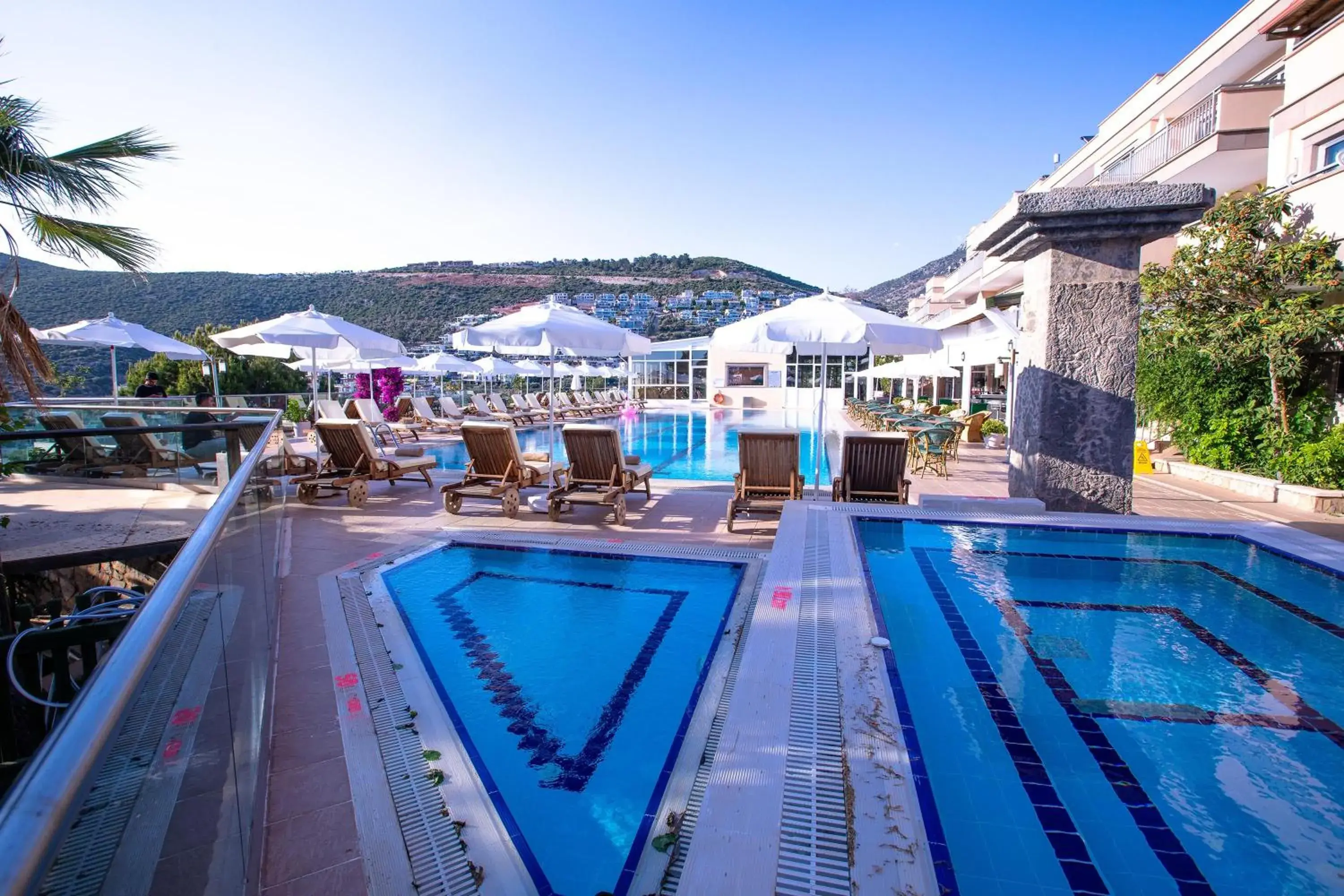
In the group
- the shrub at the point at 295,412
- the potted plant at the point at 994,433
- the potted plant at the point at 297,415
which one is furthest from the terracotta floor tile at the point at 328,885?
the shrub at the point at 295,412

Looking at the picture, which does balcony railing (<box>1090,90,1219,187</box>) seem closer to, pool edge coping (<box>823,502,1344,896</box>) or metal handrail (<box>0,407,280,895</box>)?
pool edge coping (<box>823,502,1344,896</box>)

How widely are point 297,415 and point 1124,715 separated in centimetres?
1789

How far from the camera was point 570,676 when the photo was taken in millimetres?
3506

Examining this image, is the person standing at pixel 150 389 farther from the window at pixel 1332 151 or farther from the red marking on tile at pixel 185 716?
the window at pixel 1332 151

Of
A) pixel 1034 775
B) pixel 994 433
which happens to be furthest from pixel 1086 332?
pixel 994 433

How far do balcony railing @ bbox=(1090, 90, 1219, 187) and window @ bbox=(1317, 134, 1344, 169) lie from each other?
225 cm

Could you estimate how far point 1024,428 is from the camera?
5.90m

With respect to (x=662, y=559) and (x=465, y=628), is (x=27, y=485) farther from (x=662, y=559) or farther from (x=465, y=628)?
(x=662, y=559)

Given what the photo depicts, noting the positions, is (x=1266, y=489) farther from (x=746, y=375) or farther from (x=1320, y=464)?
(x=746, y=375)

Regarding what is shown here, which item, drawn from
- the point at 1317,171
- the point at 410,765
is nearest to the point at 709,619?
the point at 410,765

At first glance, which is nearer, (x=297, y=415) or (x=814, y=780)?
(x=814, y=780)

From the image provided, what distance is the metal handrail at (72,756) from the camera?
1.57 feet

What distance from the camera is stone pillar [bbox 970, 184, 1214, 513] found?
5.31m

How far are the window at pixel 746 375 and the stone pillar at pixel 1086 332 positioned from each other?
987 inches
